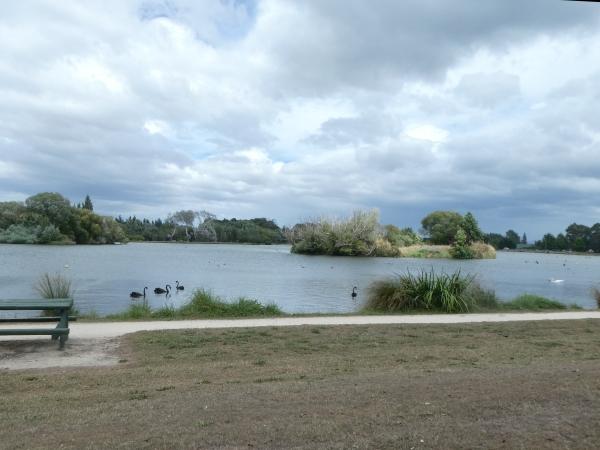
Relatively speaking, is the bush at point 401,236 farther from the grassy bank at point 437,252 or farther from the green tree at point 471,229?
the green tree at point 471,229

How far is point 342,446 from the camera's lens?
13.5 ft

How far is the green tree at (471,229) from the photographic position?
84.4m

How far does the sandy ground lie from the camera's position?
26.4 feet

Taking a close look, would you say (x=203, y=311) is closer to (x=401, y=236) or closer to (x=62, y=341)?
(x=62, y=341)

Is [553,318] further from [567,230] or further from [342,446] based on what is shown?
[567,230]

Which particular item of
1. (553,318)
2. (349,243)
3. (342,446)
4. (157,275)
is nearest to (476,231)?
(349,243)

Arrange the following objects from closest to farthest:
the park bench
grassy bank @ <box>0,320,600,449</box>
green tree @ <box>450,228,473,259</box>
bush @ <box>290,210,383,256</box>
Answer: grassy bank @ <box>0,320,600,449</box>
the park bench
bush @ <box>290,210,383,256</box>
green tree @ <box>450,228,473,259</box>

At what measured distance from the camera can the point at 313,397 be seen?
218 inches

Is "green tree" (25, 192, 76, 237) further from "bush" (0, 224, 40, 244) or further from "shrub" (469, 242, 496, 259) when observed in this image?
"shrub" (469, 242, 496, 259)

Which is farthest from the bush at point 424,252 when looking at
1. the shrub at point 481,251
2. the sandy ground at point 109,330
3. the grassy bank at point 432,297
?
the sandy ground at point 109,330

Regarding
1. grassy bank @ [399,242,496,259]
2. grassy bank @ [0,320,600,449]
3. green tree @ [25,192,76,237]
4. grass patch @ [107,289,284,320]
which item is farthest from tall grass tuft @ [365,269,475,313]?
green tree @ [25,192,76,237]

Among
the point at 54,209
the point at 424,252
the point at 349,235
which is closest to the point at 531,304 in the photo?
the point at 349,235

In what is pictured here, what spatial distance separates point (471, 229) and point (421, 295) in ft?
240

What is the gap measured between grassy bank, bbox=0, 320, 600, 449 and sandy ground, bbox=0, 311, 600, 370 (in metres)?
0.50
